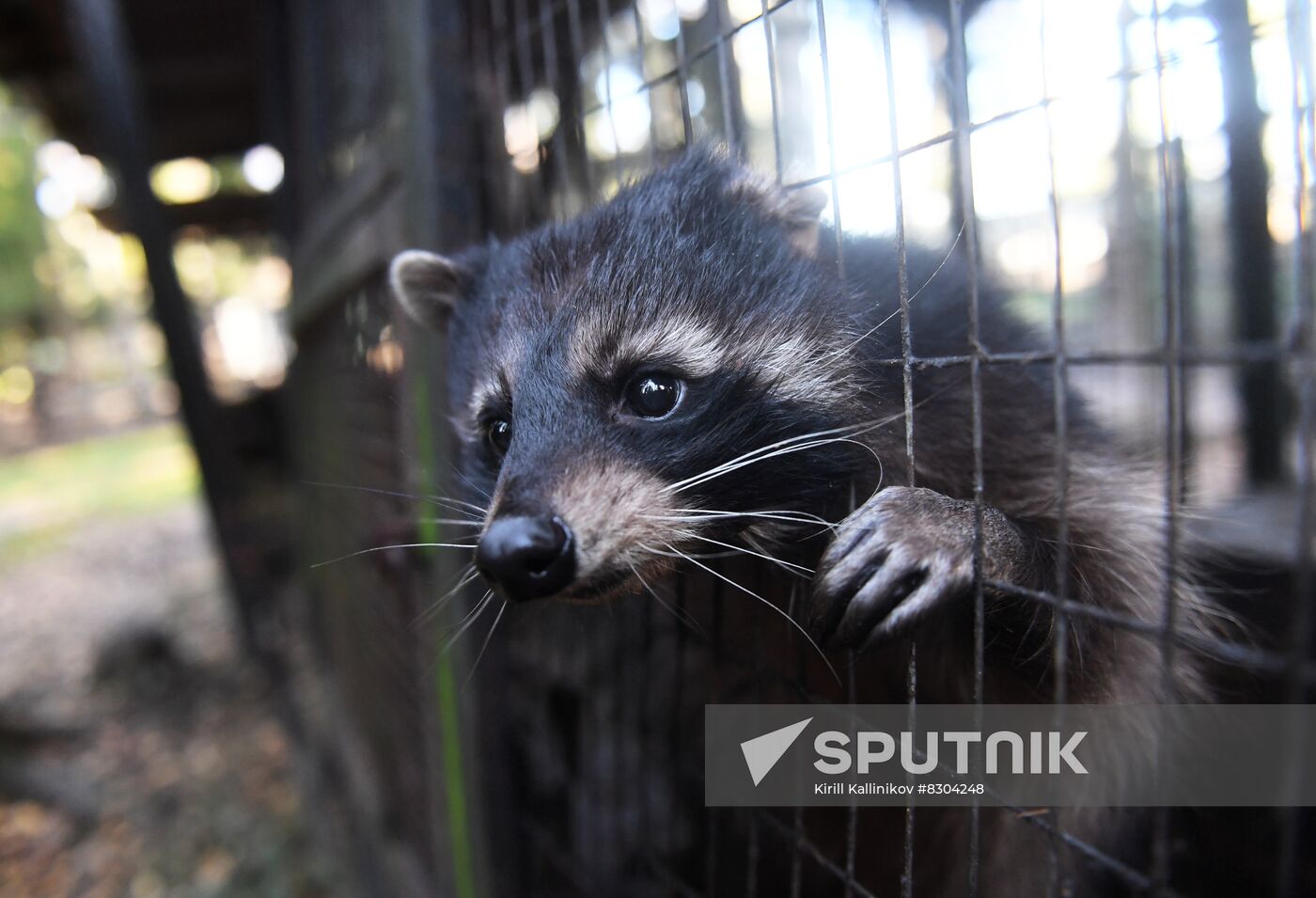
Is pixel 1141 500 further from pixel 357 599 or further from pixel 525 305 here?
pixel 357 599

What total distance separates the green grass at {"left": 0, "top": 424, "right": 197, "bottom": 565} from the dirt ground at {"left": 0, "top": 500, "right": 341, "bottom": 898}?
8.20 feet

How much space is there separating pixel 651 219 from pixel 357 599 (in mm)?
2329

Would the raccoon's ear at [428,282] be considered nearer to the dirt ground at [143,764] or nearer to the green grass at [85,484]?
the dirt ground at [143,764]

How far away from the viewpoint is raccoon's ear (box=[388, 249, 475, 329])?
1746mm

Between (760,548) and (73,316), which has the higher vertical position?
(73,316)

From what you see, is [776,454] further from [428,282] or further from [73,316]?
[73,316]

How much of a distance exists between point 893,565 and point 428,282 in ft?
4.02

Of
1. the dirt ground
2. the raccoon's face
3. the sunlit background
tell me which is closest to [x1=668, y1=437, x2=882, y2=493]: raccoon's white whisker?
the raccoon's face

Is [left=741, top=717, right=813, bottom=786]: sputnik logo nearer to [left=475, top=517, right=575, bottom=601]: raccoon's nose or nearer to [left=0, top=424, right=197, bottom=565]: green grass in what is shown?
[left=475, top=517, right=575, bottom=601]: raccoon's nose

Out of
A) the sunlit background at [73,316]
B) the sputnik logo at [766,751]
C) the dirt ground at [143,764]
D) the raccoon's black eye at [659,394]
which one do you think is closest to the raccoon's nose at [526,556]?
the raccoon's black eye at [659,394]

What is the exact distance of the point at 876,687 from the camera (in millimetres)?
1604

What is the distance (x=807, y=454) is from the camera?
131cm

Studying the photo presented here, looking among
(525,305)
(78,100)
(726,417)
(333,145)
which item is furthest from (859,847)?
(78,100)

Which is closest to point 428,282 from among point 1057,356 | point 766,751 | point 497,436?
point 497,436
